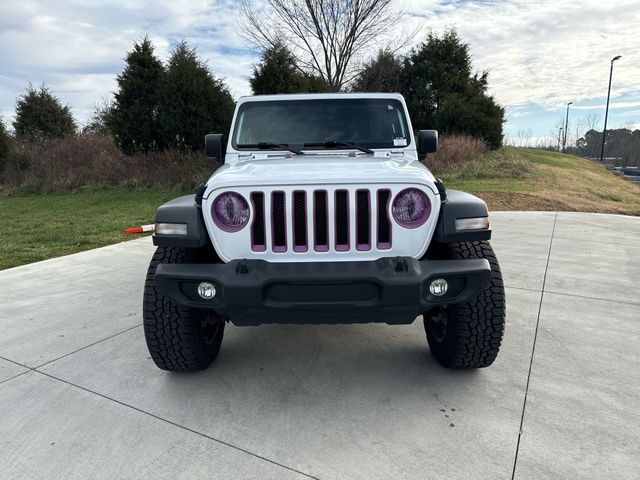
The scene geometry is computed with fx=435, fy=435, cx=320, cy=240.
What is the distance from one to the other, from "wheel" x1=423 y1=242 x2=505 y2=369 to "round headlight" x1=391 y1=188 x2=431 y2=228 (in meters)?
0.29

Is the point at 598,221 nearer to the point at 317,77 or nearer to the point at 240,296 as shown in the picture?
the point at 240,296

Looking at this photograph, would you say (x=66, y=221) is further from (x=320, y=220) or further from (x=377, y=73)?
(x=377, y=73)

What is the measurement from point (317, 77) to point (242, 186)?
15452 mm

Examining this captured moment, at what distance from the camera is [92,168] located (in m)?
14.1

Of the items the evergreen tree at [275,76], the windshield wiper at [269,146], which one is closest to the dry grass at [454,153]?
the evergreen tree at [275,76]

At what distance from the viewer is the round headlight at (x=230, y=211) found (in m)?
2.11

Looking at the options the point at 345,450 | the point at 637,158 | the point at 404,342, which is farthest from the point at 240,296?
the point at 637,158

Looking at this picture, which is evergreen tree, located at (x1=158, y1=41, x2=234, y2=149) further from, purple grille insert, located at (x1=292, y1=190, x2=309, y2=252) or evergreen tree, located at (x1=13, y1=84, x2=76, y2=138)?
purple grille insert, located at (x1=292, y1=190, x2=309, y2=252)

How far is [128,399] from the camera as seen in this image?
7.64 feet

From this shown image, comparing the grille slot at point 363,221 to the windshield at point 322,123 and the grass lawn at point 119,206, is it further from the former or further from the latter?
the grass lawn at point 119,206

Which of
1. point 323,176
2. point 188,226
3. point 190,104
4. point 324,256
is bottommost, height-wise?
point 324,256

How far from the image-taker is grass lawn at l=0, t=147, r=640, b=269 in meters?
6.41

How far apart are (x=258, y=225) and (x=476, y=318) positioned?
124 centimetres

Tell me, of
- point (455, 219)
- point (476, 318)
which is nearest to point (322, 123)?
point (455, 219)
